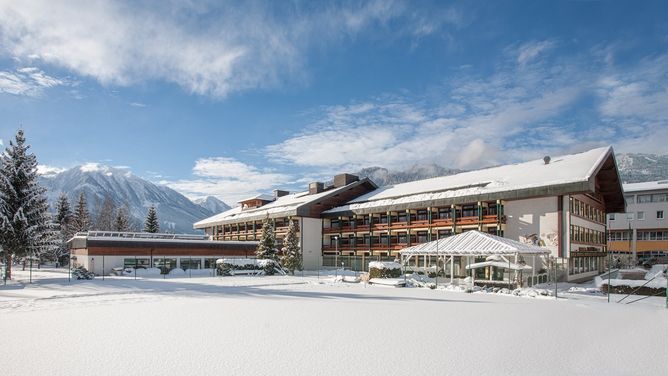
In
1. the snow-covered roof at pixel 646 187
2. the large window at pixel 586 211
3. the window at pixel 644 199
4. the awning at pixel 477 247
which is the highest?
the snow-covered roof at pixel 646 187

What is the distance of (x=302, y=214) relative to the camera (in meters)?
55.4

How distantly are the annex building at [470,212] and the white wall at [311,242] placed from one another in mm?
123

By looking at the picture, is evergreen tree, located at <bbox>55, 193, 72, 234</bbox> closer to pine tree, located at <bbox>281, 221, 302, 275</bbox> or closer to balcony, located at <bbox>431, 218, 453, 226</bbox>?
pine tree, located at <bbox>281, 221, 302, 275</bbox>

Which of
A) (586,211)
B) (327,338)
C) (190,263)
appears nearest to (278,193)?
(190,263)

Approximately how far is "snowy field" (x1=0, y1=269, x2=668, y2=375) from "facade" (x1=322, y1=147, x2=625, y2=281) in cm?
1710

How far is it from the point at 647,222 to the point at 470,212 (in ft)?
126

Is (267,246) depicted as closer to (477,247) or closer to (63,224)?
(477,247)

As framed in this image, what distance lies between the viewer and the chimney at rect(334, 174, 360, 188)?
61.9 metres

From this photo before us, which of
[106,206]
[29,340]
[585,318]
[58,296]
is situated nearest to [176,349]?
[29,340]

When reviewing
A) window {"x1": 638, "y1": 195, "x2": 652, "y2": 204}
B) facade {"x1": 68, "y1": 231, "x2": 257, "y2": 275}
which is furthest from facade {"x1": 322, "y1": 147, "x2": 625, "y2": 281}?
window {"x1": 638, "y1": 195, "x2": 652, "y2": 204}

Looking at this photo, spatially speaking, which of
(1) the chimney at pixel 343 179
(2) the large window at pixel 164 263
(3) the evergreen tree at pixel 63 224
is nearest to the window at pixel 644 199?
(1) the chimney at pixel 343 179

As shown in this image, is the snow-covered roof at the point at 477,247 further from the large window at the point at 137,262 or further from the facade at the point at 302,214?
the large window at the point at 137,262

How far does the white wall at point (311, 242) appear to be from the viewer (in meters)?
56.2

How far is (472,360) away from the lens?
10094mm
